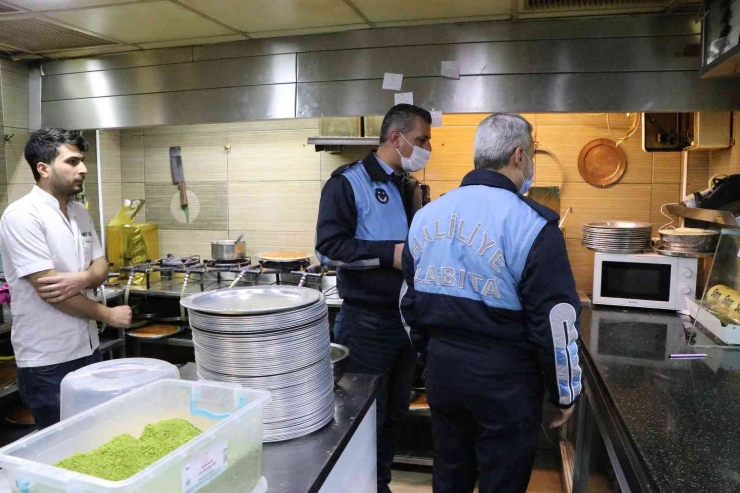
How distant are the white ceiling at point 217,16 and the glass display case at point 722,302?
3.50 feet

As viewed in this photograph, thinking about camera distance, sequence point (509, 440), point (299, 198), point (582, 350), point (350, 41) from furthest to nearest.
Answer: point (299, 198) → point (350, 41) → point (582, 350) → point (509, 440)

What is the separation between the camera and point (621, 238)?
2.52 meters

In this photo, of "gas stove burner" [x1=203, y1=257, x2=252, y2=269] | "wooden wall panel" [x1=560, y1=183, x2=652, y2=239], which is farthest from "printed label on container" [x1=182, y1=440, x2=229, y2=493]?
"wooden wall panel" [x1=560, y1=183, x2=652, y2=239]

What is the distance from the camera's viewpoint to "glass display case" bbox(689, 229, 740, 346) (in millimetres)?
1933

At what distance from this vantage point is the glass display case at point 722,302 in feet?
6.34

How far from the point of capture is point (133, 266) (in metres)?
3.33

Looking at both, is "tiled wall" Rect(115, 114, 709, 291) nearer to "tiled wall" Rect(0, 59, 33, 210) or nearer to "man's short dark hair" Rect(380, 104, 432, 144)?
"tiled wall" Rect(0, 59, 33, 210)

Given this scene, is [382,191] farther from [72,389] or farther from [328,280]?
[72,389]

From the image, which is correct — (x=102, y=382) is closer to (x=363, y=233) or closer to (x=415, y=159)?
(x=363, y=233)

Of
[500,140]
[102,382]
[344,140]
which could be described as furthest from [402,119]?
[102,382]

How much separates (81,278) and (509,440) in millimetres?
1656

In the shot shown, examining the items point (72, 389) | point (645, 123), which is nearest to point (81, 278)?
point (72, 389)

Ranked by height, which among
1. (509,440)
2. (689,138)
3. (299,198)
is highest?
(689,138)

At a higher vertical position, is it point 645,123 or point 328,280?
point 645,123
